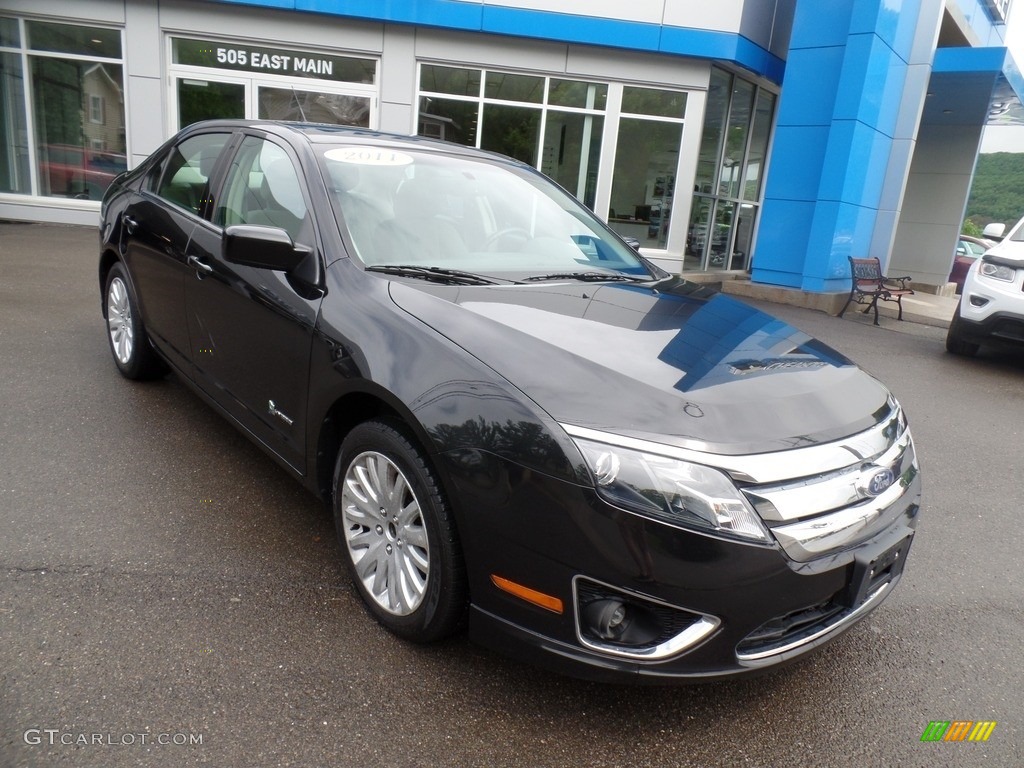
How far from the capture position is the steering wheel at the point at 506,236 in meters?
3.24

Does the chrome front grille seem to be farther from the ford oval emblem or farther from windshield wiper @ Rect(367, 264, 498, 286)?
windshield wiper @ Rect(367, 264, 498, 286)

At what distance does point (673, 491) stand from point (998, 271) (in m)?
7.45

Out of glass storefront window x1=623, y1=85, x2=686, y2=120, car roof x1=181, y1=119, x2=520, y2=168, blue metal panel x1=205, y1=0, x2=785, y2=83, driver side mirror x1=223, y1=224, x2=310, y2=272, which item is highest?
blue metal panel x1=205, y1=0, x2=785, y2=83

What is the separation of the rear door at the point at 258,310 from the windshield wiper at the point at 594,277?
92cm

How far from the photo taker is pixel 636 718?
A: 7.45 ft

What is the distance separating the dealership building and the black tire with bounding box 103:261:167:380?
28.6 ft

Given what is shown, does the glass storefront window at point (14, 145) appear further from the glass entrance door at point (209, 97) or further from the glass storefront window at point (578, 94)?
the glass storefront window at point (578, 94)

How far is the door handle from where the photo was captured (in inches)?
135

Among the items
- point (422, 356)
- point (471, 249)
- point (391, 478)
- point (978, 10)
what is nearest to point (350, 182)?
point (471, 249)

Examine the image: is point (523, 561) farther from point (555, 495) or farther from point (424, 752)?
point (424, 752)

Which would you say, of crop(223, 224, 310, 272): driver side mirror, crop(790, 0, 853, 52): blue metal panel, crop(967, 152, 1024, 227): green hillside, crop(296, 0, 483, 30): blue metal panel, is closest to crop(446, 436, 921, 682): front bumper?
crop(223, 224, 310, 272): driver side mirror

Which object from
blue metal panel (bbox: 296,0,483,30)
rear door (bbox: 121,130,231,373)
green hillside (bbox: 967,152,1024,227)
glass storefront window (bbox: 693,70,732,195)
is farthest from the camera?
green hillside (bbox: 967,152,1024,227)

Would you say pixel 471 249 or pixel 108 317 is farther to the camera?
pixel 108 317

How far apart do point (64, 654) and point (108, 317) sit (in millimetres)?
3225
